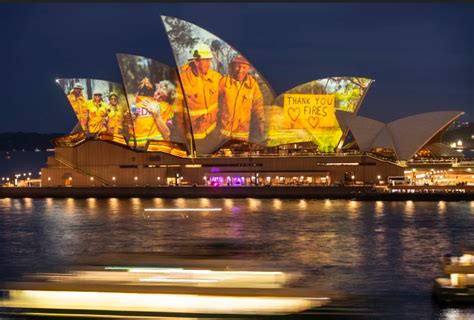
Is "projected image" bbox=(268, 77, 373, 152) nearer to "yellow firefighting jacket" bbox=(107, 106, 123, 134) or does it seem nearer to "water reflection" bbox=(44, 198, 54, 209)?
"yellow firefighting jacket" bbox=(107, 106, 123, 134)

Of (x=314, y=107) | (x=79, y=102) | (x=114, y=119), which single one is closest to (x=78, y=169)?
(x=114, y=119)

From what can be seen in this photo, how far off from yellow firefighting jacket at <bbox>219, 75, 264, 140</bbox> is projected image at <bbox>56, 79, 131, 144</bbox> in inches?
186

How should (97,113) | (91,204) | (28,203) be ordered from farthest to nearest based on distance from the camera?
1. (97,113)
2. (28,203)
3. (91,204)

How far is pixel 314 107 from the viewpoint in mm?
37938

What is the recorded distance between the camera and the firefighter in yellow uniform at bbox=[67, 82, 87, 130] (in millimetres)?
38938

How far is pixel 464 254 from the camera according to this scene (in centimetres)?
1452

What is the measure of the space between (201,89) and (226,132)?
8.34 feet

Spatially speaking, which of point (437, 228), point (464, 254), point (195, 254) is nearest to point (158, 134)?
point (437, 228)

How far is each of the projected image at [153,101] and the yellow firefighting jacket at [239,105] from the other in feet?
6.35

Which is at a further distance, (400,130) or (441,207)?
(400,130)

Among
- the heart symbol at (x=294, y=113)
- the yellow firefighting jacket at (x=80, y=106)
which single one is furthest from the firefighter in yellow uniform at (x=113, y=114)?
the heart symbol at (x=294, y=113)

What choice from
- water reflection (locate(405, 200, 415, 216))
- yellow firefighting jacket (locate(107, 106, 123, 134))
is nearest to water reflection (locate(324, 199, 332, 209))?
water reflection (locate(405, 200, 415, 216))

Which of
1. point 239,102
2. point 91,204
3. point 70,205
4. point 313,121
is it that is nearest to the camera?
point 70,205

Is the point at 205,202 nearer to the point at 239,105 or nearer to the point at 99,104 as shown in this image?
the point at 239,105
